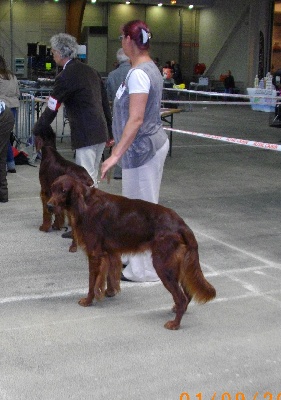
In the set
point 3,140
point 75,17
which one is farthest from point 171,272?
point 75,17

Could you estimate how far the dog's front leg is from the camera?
4.42 meters

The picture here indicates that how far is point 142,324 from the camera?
14.2 ft

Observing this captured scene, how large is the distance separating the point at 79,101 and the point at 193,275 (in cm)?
239

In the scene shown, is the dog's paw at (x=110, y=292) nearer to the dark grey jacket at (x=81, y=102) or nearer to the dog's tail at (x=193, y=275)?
the dog's tail at (x=193, y=275)

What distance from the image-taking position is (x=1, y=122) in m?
7.62

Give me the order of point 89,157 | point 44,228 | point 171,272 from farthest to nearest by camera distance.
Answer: point 44,228
point 89,157
point 171,272

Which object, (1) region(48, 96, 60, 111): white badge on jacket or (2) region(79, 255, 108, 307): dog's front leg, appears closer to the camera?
(2) region(79, 255, 108, 307): dog's front leg

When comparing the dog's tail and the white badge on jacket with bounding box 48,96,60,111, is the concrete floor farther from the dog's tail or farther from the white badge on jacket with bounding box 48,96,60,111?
the white badge on jacket with bounding box 48,96,60,111

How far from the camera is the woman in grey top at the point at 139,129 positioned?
14.9 ft

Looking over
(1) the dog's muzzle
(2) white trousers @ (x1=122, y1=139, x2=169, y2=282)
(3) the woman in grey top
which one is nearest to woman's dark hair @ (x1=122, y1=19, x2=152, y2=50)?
(3) the woman in grey top

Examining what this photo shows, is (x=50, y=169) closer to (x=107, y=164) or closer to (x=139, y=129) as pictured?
(x=139, y=129)

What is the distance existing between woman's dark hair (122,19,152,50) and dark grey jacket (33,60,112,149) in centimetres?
129

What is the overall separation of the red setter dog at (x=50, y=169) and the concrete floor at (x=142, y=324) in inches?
5.3

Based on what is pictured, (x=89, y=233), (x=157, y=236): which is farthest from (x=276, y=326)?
(x=89, y=233)
